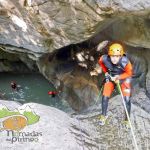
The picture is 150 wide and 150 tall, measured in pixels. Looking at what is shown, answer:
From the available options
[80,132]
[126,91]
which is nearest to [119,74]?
[126,91]

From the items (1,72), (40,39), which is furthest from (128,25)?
(1,72)

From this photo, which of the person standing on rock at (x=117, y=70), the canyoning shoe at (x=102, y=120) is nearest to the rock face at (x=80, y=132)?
the canyoning shoe at (x=102, y=120)

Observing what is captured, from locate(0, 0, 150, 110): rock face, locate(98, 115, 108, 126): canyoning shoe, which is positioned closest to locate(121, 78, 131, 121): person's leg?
locate(98, 115, 108, 126): canyoning shoe

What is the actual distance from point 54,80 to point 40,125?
5.92m

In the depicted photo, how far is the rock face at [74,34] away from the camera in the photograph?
9.30m

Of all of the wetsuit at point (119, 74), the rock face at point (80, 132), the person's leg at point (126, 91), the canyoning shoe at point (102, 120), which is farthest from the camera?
the canyoning shoe at point (102, 120)

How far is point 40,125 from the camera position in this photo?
7.79m

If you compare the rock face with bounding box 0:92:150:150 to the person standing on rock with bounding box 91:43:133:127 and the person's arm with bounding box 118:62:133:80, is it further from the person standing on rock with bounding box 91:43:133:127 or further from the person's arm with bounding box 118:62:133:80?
the person's arm with bounding box 118:62:133:80

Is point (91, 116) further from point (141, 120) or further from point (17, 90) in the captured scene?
point (17, 90)

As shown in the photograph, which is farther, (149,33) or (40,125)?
(149,33)

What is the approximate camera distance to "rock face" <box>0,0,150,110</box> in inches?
366

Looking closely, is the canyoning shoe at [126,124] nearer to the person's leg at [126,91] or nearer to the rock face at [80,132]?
the rock face at [80,132]

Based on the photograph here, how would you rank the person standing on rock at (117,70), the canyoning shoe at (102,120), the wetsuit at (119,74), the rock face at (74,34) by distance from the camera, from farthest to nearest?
the rock face at (74,34) → the canyoning shoe at (102,120) → the wetsuit at (119,74) → the person standing on rock at (117,70)

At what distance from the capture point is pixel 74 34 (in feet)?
33.8
